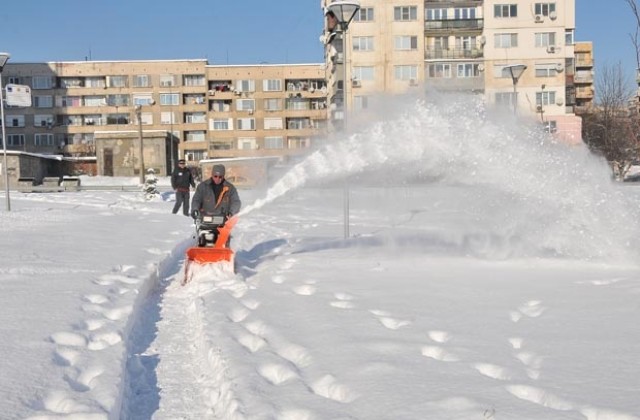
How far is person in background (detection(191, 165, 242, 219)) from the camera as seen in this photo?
10.0 meters

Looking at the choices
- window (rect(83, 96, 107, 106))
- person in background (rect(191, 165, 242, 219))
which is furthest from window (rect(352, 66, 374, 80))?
person in background (rect(191, 165, 242, 219))

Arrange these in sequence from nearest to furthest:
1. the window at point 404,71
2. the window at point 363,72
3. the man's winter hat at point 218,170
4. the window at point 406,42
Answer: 1. the man's winter hat at point 218,170
2. the window at point 406,42
3. the window at point 363,72
4. the window at point 404,71

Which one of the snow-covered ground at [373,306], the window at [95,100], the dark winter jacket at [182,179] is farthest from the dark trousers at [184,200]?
the window at [95,100]

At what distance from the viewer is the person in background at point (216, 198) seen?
Answer: 10.0 m

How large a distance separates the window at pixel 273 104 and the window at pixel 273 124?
4.34 ft

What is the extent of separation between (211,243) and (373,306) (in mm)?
3495

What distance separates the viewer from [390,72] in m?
55.2

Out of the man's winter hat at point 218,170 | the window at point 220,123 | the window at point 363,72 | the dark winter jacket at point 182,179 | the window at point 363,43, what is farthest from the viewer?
the window at point 220,123

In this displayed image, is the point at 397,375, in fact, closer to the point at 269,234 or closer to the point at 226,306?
the point at 226,306

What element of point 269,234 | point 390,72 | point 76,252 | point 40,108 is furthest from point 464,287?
point 40,108

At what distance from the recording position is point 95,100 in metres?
76.4

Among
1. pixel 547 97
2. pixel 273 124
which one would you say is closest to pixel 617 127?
pixel 547 97

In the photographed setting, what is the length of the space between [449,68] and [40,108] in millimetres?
49335

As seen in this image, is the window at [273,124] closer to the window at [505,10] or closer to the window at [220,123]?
the window at [220,123]
